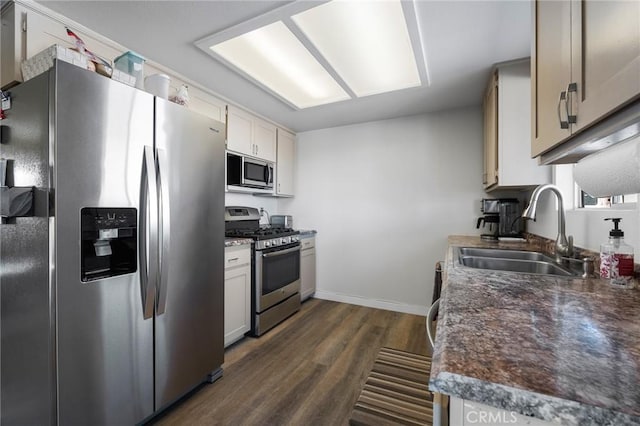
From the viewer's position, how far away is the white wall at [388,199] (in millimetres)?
2980

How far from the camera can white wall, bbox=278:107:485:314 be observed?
9.78 ft

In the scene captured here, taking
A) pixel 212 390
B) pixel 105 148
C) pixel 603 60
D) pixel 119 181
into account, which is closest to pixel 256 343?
pixel 212 390

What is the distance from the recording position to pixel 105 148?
1271 mm

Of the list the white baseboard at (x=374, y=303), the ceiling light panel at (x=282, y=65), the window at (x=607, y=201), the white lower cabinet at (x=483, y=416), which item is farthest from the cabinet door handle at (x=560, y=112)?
the white baseboard at (x=374, y=303)

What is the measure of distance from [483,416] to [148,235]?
153 cm

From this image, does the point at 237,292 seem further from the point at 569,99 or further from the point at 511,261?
the point at 569,99

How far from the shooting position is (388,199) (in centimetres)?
331

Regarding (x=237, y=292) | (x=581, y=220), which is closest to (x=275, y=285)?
(x=237, y=292)

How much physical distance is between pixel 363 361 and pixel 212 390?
1.12 metres

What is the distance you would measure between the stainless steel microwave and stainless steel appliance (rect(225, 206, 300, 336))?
333 millimetres

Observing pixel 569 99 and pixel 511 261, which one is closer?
pixel 569 99

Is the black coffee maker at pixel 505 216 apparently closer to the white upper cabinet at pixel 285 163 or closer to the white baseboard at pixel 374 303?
the white baseboard at pixel 374 303

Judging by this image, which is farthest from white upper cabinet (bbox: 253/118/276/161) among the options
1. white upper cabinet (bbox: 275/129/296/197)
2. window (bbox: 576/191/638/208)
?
window (bbox: 576/191/638/208)

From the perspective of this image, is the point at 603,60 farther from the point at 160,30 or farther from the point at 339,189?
the point at 339,189
